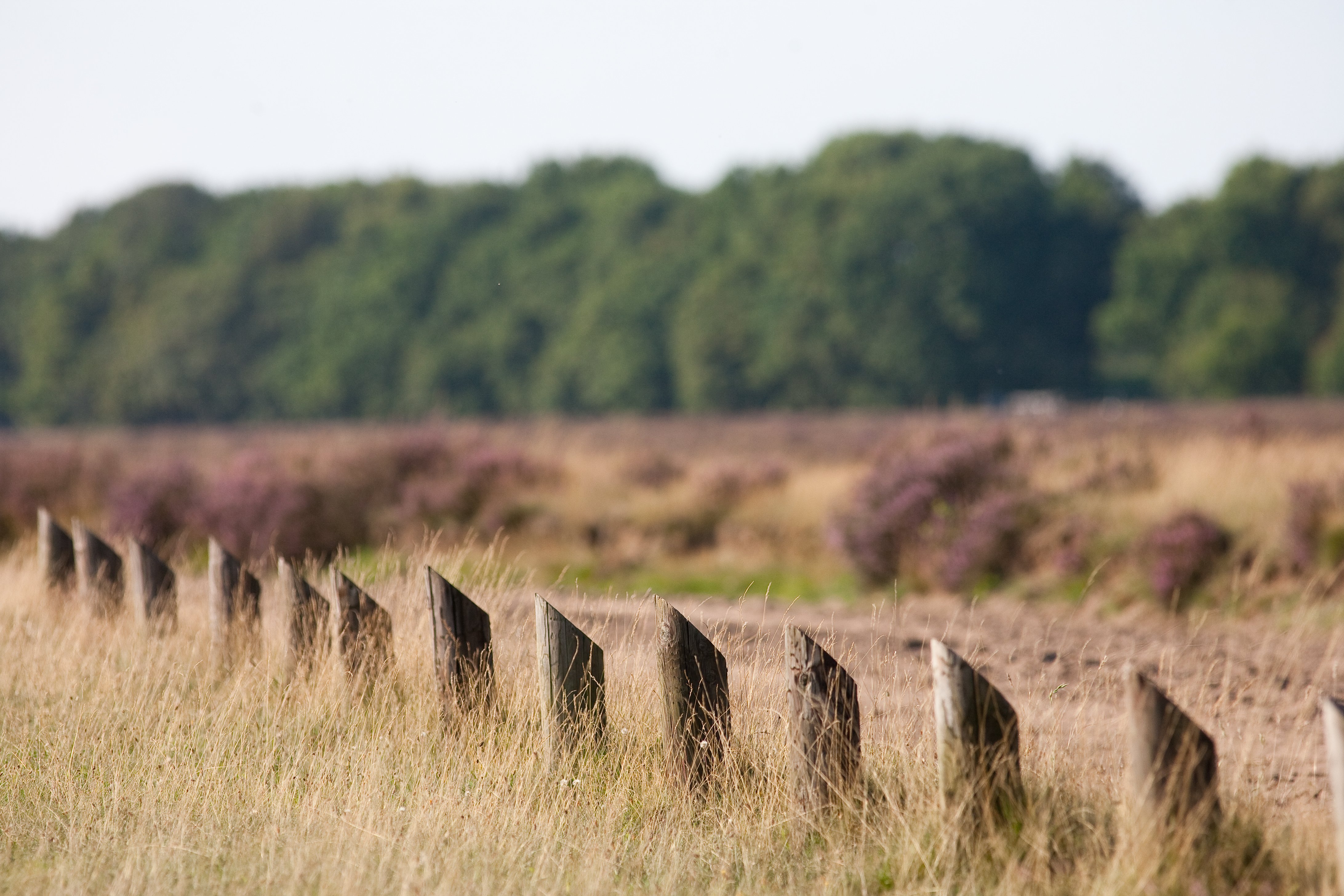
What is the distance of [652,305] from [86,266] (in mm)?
30574

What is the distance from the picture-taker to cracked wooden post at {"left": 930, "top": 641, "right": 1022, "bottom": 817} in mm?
3723

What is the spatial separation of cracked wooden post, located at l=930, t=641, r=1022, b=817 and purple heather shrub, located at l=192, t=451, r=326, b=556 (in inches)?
403

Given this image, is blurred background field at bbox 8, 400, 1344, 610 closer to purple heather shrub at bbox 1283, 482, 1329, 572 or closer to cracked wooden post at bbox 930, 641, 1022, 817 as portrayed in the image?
purple heather shrub at bbox 1283, 482, 1329, 572

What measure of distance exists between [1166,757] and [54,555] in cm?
689

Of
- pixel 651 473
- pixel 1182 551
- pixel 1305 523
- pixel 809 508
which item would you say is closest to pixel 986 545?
pixel 1182 551

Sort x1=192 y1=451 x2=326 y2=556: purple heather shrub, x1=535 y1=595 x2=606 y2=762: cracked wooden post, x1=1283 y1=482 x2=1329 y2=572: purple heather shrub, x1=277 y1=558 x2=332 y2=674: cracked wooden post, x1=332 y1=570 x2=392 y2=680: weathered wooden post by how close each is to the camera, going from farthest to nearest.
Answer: x1=192 y1=451 x2=326 y2=556: purple heather shrub < x1=1283 y1=482 x2=1329 y2=572: purple heather shrub < x1=277 y1=558 x2=332 y2=674: cracked wooden post < x1=332 y1=570 x2=392 y2=680: weathered wooden post < x1=535 y1=595 x2=606 y2=762: cracked wooden post

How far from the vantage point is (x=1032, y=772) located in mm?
4059

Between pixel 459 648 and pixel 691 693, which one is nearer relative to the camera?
pixel 691 693

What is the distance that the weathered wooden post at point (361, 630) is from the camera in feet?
18.2

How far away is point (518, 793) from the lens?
4305mm

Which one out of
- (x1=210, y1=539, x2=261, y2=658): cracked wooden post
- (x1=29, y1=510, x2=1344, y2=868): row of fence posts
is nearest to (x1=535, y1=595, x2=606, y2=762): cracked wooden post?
(x1=29, y1=510, x2=1344, y2=868): row of fence posts

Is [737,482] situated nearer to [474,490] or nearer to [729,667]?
[474,490]

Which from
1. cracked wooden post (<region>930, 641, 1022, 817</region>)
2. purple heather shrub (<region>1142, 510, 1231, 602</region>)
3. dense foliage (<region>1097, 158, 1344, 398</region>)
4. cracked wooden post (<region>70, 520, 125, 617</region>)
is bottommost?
purple heather shrub (<region>1142, 510, 1231, 602</region>)

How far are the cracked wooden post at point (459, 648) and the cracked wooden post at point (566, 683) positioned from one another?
0.45 metres
